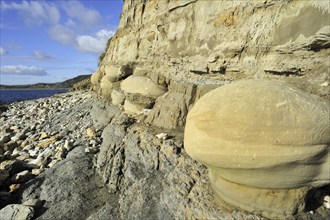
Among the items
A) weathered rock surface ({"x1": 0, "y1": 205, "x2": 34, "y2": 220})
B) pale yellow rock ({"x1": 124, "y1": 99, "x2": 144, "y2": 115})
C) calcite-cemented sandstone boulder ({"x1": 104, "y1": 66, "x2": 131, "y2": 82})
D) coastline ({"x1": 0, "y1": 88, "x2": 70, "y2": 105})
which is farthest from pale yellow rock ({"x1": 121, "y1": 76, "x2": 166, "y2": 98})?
coastline ({"x1": 0, "y1": 88, "x2": 70, "y2": 105})

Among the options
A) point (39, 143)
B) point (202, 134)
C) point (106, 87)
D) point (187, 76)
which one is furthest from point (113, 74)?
point (202, 134)

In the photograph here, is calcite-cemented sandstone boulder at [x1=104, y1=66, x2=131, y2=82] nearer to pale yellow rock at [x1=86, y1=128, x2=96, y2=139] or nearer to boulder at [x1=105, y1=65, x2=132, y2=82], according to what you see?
boulder at [x1=105, y1=65, x2=132, y2=82]

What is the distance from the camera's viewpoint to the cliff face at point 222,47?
15.2 ft

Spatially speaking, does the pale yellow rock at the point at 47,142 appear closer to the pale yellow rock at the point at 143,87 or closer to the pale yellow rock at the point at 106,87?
the pale yellow rock at the point at 143,87

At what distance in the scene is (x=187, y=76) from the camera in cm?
749

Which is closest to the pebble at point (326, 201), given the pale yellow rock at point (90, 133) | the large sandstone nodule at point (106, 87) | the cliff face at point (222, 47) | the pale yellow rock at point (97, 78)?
the cliff face at point (222, 47)

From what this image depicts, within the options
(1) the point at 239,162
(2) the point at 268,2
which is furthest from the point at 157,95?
(1) the point at 239,162

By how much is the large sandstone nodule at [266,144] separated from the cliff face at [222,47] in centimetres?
125

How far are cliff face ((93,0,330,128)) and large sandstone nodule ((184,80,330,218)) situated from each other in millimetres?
1247

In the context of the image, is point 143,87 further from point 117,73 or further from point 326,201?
point 326,201

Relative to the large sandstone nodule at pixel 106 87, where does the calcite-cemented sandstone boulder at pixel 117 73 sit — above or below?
above

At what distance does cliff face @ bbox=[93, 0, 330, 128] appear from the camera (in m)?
4.63

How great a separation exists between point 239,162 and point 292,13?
3180 mm

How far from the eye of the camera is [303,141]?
334 centimetres
